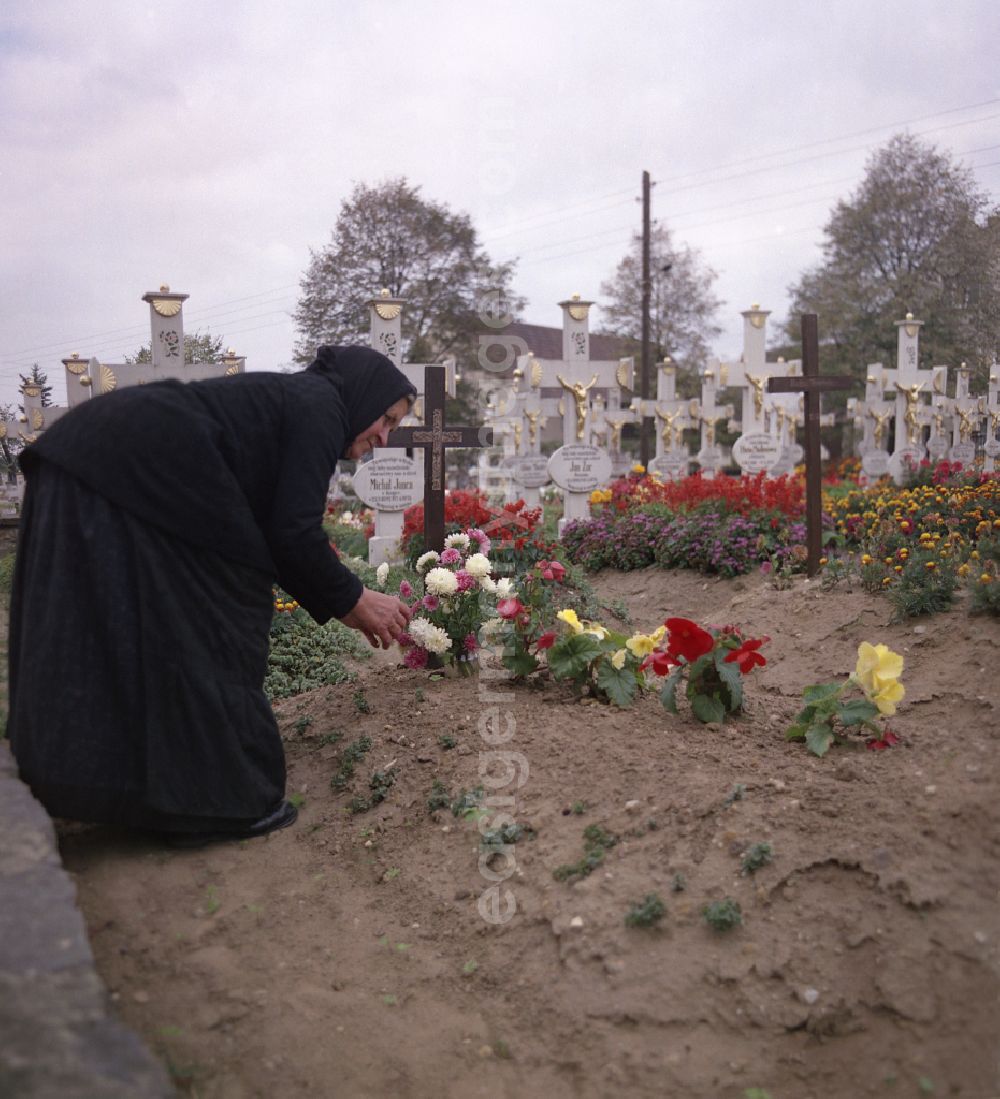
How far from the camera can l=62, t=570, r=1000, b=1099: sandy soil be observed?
2283 millimetres

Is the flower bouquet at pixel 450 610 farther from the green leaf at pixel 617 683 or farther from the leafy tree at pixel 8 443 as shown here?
the leafy tree at pixel 8 443

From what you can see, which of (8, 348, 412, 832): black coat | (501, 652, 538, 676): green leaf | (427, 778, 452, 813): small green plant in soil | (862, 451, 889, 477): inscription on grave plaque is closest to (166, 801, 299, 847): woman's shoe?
(8, 348, 412, 832): black coat

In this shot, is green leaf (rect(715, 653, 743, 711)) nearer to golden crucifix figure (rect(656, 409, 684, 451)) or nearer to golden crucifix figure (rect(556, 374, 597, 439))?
golden crucifix figure (rect(556, 374, 597, 439))

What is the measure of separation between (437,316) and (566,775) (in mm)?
25669

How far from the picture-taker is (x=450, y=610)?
4555 mm

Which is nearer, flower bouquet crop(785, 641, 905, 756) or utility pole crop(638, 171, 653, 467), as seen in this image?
flower bouquet crop(785, 641, 905, 756)

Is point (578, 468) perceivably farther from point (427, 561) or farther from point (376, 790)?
point (376, 790)

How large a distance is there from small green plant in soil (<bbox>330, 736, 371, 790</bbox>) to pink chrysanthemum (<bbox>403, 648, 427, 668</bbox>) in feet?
2.29

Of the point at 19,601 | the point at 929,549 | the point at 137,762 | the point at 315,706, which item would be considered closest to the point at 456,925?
the point at 137,762

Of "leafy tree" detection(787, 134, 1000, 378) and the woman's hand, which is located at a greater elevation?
"leafy tree" detection(787, 134, 1000, 378)

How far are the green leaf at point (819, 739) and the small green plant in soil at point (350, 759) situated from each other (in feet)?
5.57

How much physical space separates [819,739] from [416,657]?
1.94 m

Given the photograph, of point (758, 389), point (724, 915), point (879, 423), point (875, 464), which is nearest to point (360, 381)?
point (724, 915)

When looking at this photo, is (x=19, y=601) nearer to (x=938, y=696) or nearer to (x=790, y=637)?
(x=938, y=696)
